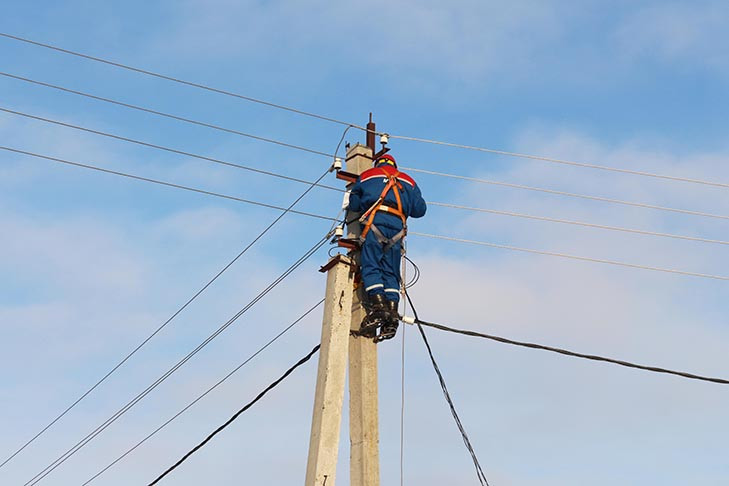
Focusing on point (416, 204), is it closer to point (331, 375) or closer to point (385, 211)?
point (385, 211)

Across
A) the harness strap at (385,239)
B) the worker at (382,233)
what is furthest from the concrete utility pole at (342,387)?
the harness strap at (385,239)

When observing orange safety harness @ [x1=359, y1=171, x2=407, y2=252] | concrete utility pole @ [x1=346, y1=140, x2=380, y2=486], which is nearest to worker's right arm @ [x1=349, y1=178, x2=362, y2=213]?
orange safety harness @ [x1=359, y1=171, x2=407, y2=252]

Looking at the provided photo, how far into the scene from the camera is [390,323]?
36.7 ft

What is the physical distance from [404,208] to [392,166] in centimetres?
49

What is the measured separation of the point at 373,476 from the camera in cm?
1056

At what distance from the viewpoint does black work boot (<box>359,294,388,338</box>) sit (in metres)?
11.2

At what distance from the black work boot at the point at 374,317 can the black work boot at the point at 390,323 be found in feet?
0.13

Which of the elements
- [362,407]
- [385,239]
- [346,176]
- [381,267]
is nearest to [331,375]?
[362,407]

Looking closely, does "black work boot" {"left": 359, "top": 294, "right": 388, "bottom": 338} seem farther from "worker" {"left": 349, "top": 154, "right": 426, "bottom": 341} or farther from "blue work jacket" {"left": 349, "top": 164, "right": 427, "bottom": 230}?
"blue work jacket" {"left": 349, "top": 164, "right": 427, "bottom": 230}

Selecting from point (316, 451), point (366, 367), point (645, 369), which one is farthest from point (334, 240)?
point (645, 369)

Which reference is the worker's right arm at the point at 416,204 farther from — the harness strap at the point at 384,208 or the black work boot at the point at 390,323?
the black work boot at the point at 390,323

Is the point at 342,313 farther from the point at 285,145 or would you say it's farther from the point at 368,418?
the point at 285,145

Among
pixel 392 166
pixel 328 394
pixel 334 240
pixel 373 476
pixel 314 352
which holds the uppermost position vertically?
pixel 392 166

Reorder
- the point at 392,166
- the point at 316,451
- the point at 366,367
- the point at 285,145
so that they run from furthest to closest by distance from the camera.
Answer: the point at 285,145 → the point at 392,166 → the point at 366,367 → the point at 316,451
